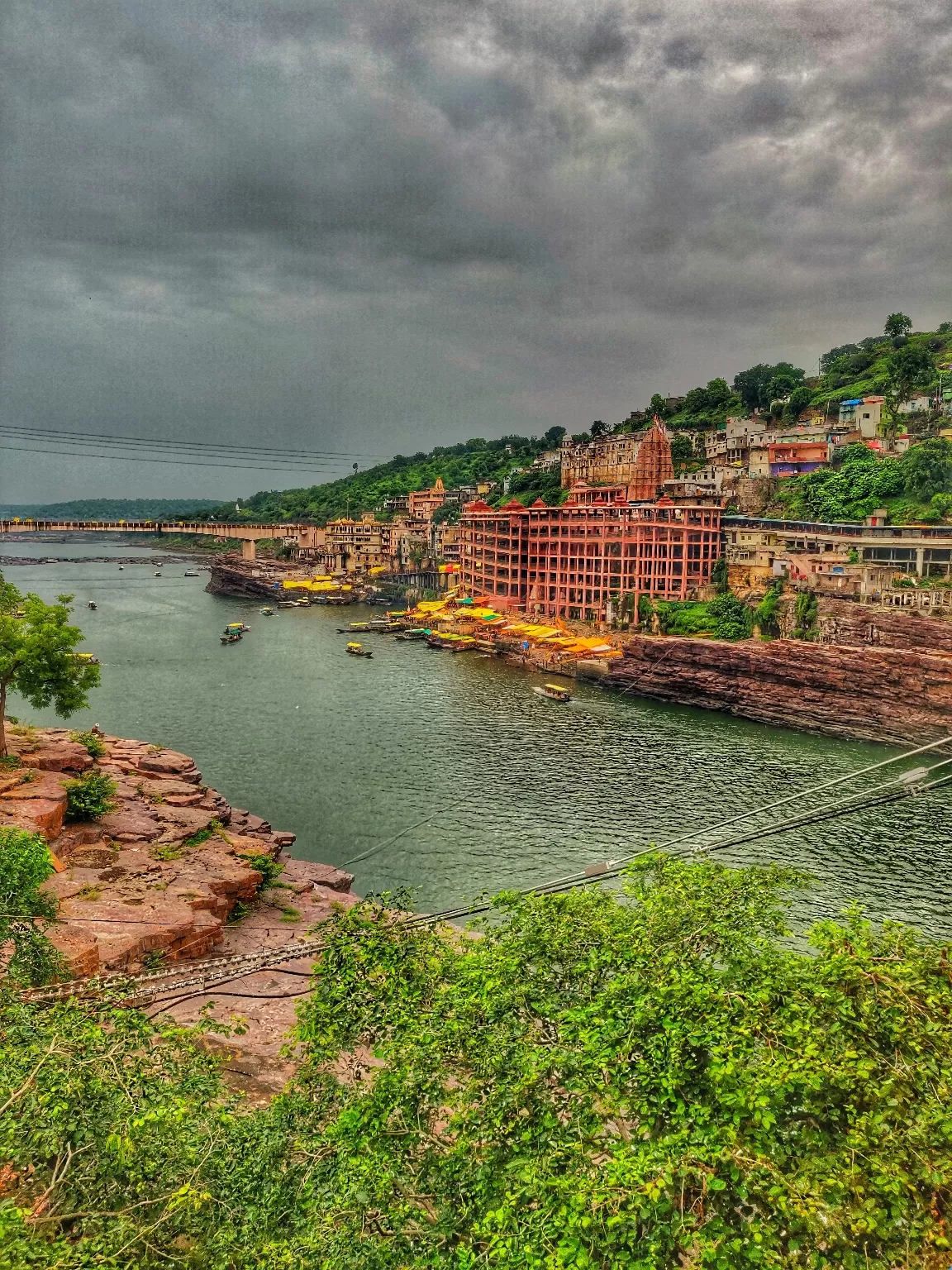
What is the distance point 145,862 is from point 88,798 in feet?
8.12

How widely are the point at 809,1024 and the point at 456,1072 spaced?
3029 millimetres

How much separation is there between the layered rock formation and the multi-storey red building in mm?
35583

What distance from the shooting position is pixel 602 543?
52.5 meters

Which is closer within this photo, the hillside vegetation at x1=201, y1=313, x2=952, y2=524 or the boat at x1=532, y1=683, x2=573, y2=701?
the boat at x1=532, y1=683, x2=573, y2=701

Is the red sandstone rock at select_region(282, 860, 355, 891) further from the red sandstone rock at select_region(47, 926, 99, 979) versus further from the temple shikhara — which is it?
the temple shikhara

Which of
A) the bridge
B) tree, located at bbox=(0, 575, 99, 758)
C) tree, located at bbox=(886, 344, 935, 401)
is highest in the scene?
tree, located at bbox=(886, 344, 935, 401)

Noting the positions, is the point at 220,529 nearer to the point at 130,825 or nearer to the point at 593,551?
the point at 593,551

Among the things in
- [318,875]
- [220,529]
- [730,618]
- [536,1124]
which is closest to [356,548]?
[220,529]

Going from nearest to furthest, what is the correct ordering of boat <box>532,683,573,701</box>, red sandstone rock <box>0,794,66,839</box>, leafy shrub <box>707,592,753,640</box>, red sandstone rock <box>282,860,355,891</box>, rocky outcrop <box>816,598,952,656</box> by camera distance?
red sandstone rock <box>0,794,66,839</box>
red sandstone rock <box>282,860,355,891</box>
rocky outcrop <box>816,598,952,656</box>
boat <box>532,683,573,701</box>
leafy shrub <box>707,592,753,640</box>

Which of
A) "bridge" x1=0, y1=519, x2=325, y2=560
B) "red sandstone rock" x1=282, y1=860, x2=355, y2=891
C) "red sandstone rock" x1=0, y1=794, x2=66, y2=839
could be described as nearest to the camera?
"red sandstone rock" x1=0, y1=794, x2=66, y2=839

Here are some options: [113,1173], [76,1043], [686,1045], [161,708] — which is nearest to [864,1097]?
[686,1045]

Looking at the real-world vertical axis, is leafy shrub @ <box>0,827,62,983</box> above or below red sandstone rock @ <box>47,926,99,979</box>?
above

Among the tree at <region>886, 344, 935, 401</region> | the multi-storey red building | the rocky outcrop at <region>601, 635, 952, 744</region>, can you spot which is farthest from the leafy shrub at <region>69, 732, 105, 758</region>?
the tree at <region>886, 344, 935, 401</region>

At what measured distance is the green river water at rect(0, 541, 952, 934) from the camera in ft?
64.7
